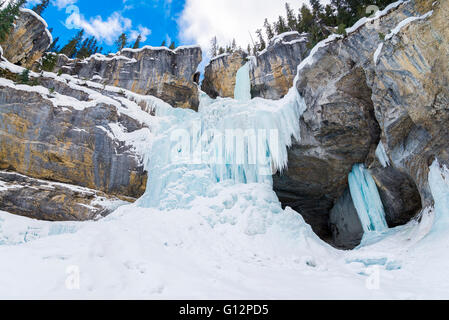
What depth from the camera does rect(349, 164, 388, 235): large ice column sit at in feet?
35.6

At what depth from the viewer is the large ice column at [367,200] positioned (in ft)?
35.6

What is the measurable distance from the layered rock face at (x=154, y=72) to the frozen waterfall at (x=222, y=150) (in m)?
6.40

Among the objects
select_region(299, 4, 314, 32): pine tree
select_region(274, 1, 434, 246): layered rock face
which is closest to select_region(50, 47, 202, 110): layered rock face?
select_region(274, 1, 434, 246): layered rock face

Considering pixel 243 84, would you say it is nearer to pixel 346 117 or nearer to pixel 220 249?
pixel 346 117

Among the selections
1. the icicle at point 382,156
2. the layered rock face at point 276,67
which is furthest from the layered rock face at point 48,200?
the layered rock face at point 276,67

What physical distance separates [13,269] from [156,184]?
27.4 feet

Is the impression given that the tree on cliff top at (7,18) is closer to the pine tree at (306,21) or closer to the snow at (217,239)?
the snow at (217,239)

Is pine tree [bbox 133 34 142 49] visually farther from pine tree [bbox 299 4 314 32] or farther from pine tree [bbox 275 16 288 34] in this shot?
pine tree [bbox 299 4 314 32]

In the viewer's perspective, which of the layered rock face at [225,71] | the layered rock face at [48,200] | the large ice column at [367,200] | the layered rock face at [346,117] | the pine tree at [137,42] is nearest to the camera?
the layered rock face at [346,117]

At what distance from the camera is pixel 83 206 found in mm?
12125

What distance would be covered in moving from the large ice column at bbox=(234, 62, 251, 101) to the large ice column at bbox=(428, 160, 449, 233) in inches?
539

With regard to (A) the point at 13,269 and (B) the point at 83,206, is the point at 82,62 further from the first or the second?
(A) the point at 13,269

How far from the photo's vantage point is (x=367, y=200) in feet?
37.3
